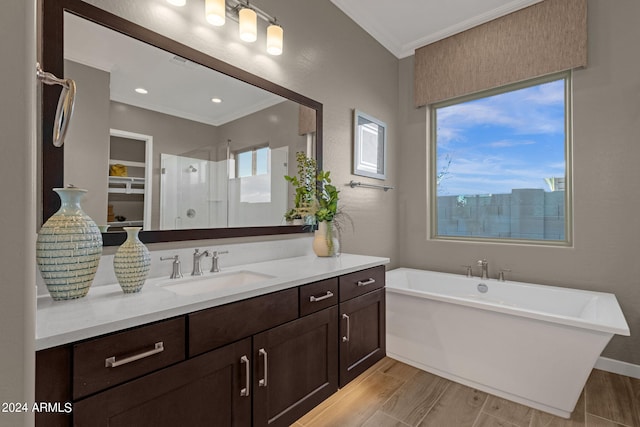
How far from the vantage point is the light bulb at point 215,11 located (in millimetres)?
1618

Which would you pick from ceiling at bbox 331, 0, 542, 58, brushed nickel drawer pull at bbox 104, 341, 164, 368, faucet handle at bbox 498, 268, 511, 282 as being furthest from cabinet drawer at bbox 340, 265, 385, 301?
ceiling at bbox 331, 0, 542, 58

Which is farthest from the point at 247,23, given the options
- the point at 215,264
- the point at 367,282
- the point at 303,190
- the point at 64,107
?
the point at 367,282

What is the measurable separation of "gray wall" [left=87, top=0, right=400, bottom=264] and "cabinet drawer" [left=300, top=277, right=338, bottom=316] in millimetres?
988

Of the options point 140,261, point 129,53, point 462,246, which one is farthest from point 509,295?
point 129,53

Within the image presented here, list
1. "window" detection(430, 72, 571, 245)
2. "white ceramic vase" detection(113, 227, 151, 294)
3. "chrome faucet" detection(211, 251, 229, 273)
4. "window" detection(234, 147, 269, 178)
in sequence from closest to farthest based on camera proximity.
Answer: "white ceramic vase" detection(113, 227, 151, 294) → "chrome faucet" detection(211, 251, 229, 273) → "window" detection(234, 147, 269, 178) → "window" detection(430, 72, 571, 245)

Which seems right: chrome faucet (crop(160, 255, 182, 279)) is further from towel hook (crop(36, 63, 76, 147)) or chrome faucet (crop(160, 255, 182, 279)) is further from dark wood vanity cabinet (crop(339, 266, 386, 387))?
dark wood vanity cabinet (crop(339, 266, 386, 387))

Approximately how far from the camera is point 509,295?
2.60m

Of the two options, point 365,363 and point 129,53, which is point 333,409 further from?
point 129,53

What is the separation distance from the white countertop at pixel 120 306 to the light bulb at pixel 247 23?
4.53 ft

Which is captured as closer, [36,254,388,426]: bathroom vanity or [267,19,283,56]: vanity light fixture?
[36,254,388,426]: bathroom vanity

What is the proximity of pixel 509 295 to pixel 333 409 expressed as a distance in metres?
1.79

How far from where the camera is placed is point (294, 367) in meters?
1.45

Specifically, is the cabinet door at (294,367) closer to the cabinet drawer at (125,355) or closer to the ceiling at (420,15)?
the cabinet drawer at (125,355)

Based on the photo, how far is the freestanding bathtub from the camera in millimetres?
1733
